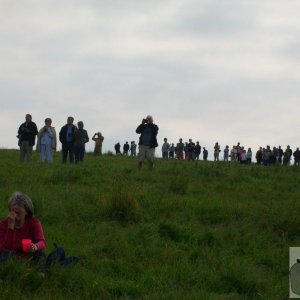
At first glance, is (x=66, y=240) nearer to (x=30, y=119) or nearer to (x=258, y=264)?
(x=258, y=264)

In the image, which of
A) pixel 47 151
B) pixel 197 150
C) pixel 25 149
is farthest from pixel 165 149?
pixel 25 149

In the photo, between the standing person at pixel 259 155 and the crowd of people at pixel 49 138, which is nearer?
the crowd of people at pixel 49 138

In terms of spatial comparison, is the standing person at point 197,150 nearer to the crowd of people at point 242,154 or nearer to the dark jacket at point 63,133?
the crowd of people at point 242,154

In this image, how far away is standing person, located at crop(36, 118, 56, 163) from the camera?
2131cm

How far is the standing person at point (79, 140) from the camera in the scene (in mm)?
22247

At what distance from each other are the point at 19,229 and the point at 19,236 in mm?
83

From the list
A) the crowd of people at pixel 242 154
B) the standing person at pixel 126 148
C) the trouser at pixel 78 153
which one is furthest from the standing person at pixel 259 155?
the trouser at pixel 78 153

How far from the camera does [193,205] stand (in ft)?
42.0

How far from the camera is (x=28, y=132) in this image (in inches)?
813

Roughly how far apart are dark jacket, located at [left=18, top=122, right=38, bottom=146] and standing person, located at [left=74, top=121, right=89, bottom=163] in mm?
1567

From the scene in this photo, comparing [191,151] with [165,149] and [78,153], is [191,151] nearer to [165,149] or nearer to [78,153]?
[165,149]

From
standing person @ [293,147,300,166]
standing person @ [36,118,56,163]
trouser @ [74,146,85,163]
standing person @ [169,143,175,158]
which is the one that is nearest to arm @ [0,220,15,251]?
standing person @ [36,118,56,163]

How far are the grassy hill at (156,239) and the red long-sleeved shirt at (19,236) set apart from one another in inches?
16.6

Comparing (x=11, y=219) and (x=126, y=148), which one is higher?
(x=126, y=148)
